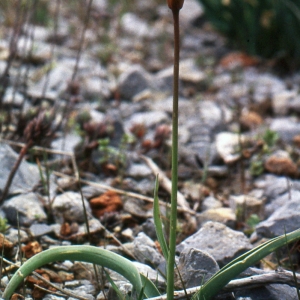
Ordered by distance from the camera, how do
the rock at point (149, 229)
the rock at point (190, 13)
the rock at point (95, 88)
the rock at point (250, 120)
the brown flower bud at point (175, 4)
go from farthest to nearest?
1. the rock at point (190, 13)
2. the rock at point (95, 88)
3. the rock at point (250, 120)
4. the rock at point (149, 229)
5. the brown flower bud at point (175, 4)

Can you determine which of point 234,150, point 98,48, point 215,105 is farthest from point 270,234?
point 98,48

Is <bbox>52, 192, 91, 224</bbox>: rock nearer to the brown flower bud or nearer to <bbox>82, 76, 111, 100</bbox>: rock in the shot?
the brown flower bud

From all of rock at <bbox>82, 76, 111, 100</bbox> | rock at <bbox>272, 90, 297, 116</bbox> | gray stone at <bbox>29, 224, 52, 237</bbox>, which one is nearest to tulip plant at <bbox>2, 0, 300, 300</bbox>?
gray stone at <bbox>29, 224, 52, 237</bbox>

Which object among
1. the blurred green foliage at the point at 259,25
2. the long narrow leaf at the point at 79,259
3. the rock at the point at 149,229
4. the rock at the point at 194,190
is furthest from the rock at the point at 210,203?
the blurred green foliage at the point at 259,25

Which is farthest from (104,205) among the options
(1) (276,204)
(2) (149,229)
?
(1) (276,204)

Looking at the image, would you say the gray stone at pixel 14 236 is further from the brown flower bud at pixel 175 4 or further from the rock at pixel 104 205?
the brown flower bud at pixel 175 4

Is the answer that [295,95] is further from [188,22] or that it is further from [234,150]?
[188,22]
